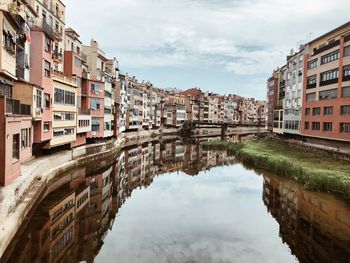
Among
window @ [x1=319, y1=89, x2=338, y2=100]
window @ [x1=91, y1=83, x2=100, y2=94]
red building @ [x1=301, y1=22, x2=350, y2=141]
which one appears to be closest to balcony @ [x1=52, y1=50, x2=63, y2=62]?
window @ [x1=91, y1=83, x2=100, y2=94]

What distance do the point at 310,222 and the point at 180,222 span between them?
32.2 feet

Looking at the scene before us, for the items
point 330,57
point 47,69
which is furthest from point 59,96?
point 330,57

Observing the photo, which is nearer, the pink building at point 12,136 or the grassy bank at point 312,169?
the pink building at point 12,136

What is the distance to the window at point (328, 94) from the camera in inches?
2154

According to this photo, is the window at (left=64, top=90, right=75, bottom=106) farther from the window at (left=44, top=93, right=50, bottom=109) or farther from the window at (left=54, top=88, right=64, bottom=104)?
the window at (left=44, top=93, right=50, bottom=109)

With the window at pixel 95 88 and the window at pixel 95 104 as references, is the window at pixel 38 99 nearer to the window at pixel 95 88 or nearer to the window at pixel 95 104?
the window at pixel 95 104

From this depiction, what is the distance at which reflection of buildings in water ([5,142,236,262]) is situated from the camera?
19000 millimetres

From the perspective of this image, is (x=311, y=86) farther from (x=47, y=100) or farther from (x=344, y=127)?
(x=47, y=100)

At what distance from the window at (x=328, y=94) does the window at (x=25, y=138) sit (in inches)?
1828

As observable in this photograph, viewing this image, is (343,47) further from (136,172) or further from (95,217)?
(95,217)

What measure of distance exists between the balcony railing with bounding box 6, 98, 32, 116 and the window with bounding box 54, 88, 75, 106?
354 inches

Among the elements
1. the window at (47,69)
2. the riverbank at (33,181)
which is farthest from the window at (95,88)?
the window at (47,69)

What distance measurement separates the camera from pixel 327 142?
57.0 metres

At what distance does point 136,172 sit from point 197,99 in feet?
378
